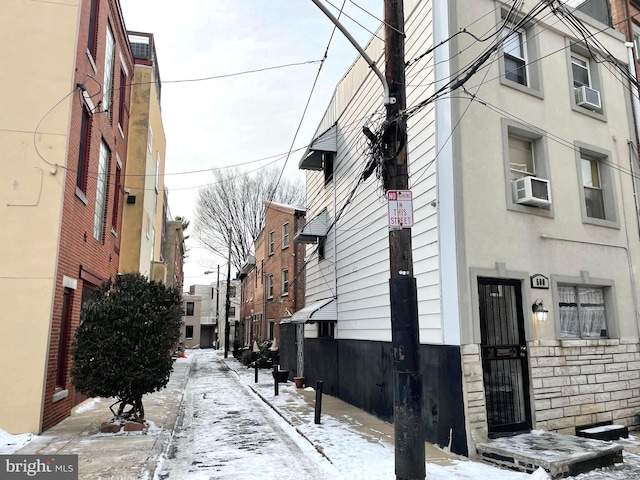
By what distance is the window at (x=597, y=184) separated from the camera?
9836 millimetres

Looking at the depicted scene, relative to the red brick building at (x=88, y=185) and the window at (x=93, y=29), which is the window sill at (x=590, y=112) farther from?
the window at (x=93, y=29)

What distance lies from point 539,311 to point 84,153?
10318mm

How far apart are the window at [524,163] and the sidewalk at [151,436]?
4595mm

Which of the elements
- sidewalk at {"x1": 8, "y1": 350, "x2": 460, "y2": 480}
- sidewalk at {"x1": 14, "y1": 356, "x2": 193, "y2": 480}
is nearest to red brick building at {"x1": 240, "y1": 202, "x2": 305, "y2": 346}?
sidewalk at {"x1": 8, "y1": 350, "x2": 460, "y2": 480}

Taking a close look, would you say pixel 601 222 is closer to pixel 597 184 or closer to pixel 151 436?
pixel 597 184

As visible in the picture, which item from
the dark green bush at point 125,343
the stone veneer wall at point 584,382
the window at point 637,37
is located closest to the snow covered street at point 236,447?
the dark green bush at point 125,343

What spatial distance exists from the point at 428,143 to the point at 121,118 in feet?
36.9

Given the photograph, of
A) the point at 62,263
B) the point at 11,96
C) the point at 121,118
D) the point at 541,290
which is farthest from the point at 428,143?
the point at 121,118

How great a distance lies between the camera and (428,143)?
850 cm

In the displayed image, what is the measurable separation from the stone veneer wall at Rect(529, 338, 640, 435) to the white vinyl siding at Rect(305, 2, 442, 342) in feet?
7.10

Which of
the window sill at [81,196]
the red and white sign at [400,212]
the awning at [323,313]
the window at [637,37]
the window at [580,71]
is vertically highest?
the window at [637,37]

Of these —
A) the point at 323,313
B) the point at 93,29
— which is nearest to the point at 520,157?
A: the point at 323,313

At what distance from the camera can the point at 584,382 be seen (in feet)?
28.4

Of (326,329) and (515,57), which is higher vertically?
(515,57)
